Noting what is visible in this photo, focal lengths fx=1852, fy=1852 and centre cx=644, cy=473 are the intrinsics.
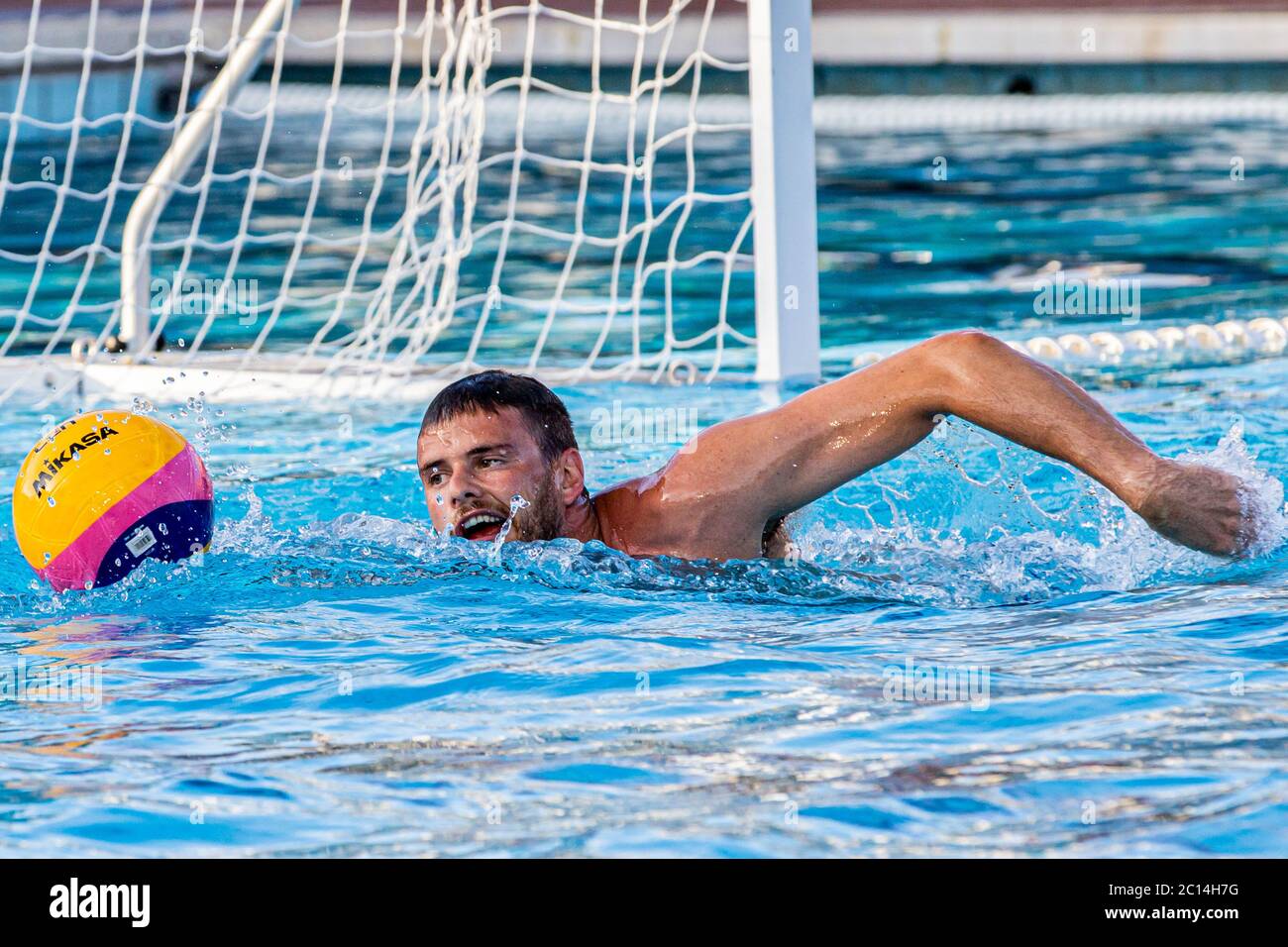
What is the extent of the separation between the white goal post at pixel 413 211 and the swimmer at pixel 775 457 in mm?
1745

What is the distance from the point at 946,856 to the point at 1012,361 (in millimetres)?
1452

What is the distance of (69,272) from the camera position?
32.0 ft

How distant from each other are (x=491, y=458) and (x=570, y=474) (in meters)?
0.22

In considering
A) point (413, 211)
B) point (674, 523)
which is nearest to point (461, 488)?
point (674, 523)

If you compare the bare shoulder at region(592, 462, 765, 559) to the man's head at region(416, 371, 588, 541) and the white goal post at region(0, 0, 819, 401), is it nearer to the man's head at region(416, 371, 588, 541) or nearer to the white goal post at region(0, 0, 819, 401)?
the man's head at region(416, 371, 588, 541)

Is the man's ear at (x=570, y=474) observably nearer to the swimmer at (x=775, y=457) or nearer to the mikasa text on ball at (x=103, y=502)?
the swimmer at (x=775, y=457)

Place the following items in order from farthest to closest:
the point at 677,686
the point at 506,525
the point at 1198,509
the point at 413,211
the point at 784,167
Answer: the point at 413,211
the point at 784,167
the point at 506,525
the point at 1198,509
the point at 677,686

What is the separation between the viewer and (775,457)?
12.7 feet

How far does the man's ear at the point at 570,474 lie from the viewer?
4.05 metres

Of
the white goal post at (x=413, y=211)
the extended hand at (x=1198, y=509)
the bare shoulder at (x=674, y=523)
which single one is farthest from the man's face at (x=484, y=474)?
the white goal post at (x=413, y=211)

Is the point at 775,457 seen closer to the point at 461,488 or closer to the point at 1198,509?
the point at 461,488

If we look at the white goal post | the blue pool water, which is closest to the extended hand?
the blue pool water
